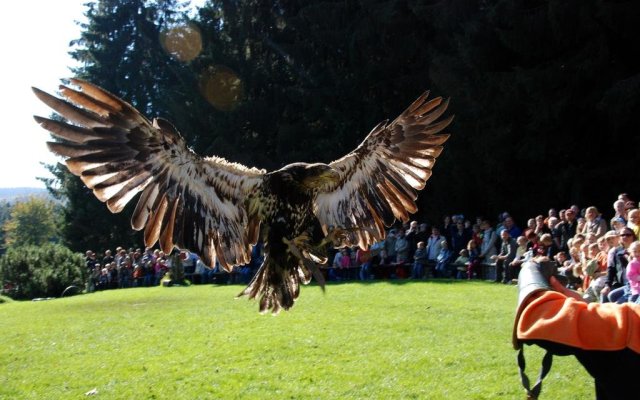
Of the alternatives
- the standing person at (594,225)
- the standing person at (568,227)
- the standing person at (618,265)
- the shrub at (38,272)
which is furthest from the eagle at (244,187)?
the shrub at (38,272)

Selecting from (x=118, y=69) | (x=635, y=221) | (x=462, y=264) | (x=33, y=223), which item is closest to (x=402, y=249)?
(x=462, y=264)

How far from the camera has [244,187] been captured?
19.1ft

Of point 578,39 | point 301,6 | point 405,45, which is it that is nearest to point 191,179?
point 578,39

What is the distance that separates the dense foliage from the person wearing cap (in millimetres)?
15502

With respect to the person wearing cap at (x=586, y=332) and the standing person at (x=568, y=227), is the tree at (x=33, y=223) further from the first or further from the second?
the person wearing cap at (x=586, y=332)

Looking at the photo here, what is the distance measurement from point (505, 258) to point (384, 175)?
7698mm

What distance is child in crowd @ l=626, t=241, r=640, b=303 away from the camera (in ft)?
23.4

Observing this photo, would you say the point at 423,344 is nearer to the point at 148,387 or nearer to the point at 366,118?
the point at 148,387

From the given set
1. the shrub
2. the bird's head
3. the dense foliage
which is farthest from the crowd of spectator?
the dense foliage

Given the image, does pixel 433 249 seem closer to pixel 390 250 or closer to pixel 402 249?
pixel 402 249

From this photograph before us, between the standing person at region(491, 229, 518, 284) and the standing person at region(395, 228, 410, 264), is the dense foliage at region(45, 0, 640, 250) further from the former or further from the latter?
the standing person at region(491, 229, 518, 284)

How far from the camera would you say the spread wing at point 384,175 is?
21.2 feet

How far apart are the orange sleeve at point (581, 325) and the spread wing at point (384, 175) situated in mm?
4305

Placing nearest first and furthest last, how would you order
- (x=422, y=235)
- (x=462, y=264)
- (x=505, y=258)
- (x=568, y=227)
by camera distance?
1. (x=568, y=227)
2. (x=505, y=258)
3. (x=462, y=264)
4. (x=422, y=235)
